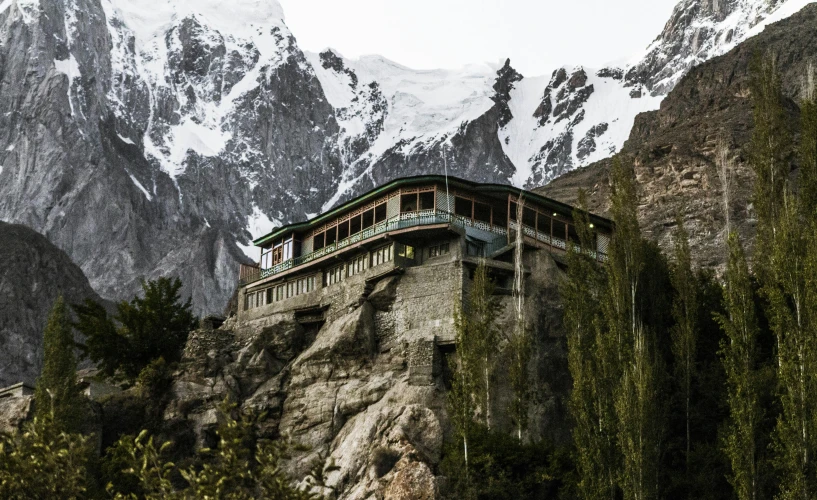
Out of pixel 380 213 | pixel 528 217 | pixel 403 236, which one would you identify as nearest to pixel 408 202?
pixel 380 213

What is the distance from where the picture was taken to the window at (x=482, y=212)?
54.9 m

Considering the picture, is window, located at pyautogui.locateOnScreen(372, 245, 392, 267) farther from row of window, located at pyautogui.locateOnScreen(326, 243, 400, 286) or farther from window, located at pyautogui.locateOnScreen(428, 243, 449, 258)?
window, located at pyautogui.locateOnScreen(428, 243, 449, 258)

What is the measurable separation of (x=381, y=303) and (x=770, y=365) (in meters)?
18.2

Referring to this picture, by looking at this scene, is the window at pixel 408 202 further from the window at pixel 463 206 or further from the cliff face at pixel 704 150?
the cliff face at pixel 704 150

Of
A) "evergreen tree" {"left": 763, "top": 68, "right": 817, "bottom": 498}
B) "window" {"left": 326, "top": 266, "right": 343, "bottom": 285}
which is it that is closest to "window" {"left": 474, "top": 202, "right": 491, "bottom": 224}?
"window" {"left": 326, "top": 266, "right": 343, "bottom": 285}

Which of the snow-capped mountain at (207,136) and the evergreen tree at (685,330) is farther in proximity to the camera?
the snow-capped mountain at (207,136)

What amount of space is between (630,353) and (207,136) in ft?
499

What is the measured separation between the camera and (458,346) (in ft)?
148

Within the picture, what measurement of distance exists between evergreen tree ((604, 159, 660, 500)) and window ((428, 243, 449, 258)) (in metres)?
8.74

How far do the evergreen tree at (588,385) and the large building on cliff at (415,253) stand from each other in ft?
9.06

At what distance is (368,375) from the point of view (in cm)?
5003

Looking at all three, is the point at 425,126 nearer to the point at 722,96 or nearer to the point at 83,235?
the point at 83,235

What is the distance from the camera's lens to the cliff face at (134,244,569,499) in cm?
4444

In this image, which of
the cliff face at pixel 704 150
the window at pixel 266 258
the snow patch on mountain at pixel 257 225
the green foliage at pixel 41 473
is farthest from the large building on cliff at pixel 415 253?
the snow patch on mountain at pixel 257 225
